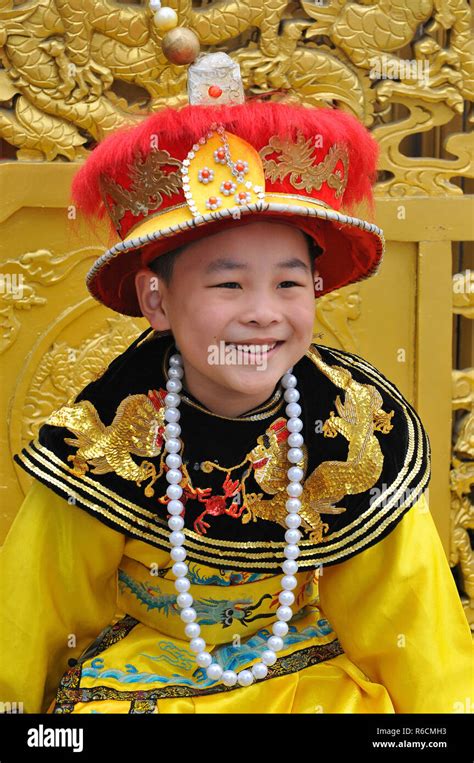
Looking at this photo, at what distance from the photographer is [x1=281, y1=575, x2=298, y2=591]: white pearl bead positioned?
1.50 metres

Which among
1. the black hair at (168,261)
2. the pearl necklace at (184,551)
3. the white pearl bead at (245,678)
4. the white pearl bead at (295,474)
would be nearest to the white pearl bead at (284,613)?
the pearl necklace at (184,551)

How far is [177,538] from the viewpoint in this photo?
148 cm

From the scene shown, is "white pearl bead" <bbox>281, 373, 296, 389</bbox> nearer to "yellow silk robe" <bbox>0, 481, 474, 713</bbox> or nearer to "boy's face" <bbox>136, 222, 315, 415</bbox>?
"boy's face" <bbox>136, 222, 315, 415</bbox>

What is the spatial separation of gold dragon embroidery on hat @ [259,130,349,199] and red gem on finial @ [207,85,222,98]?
136 millimetres

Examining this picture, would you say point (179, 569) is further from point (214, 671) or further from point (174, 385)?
point (174, 385)

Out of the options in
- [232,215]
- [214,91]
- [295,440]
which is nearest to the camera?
[232,215]

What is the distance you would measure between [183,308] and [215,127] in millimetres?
278

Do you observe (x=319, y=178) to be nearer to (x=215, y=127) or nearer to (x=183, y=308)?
(x=215, y=127)

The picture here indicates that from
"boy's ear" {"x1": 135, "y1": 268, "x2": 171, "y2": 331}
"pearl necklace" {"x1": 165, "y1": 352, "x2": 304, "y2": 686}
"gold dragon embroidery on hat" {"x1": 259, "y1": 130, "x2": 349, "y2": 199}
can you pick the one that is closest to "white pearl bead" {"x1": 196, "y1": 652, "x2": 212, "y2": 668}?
"pearl necklace" {"x1": 165, "y1": 352, "x2": 304, "y2": 686}

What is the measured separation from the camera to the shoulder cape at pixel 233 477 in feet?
4.99

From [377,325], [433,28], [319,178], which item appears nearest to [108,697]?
[319,178]

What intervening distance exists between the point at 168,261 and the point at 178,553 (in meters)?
0.48

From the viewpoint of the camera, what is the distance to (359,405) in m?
1.57

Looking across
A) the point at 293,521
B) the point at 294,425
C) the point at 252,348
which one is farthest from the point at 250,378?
the point at 293,521
